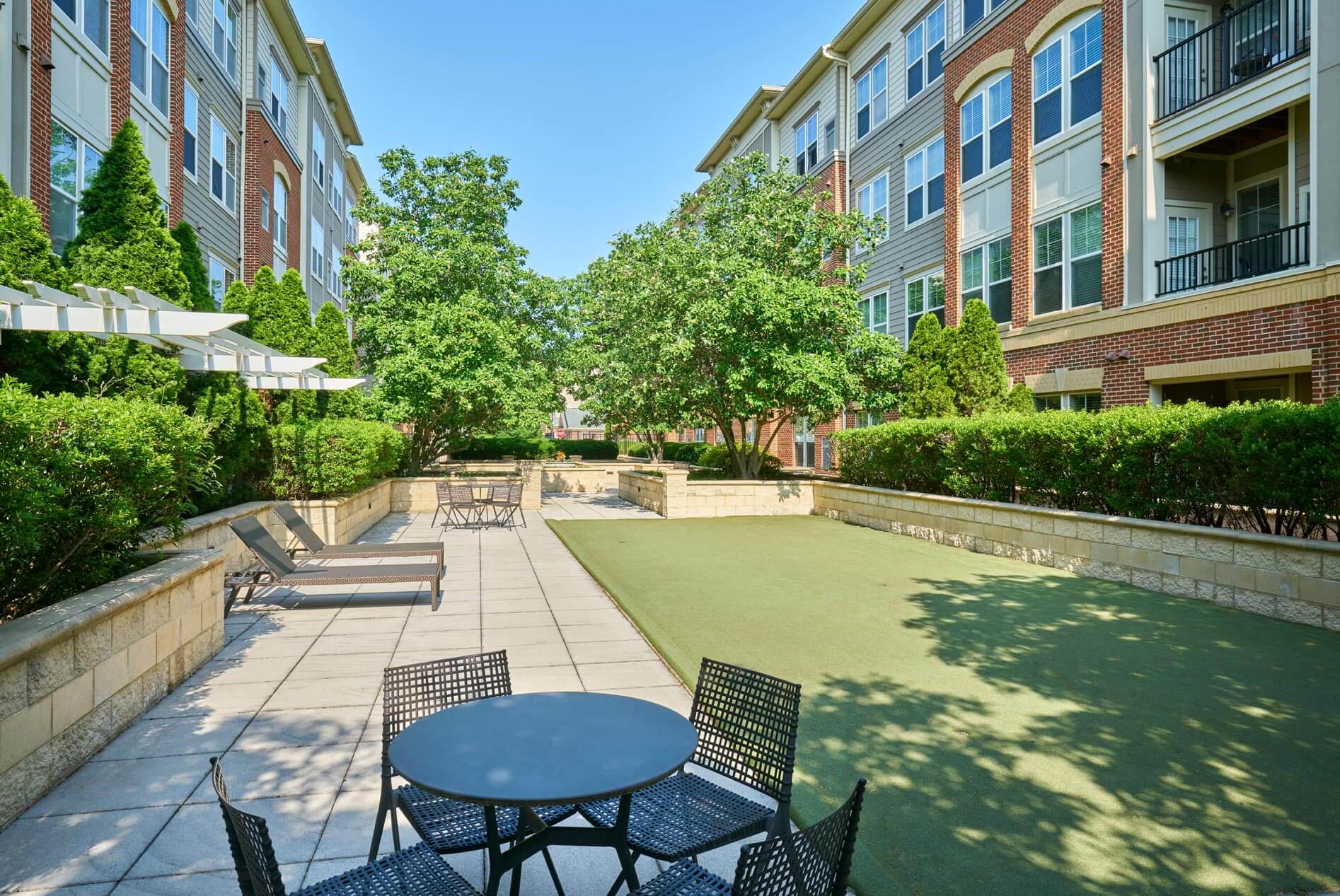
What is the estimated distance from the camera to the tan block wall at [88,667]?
3645 mm

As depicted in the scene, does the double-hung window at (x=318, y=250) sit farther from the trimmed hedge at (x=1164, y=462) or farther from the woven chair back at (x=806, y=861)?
the woven chair back at (x=806, y=861)

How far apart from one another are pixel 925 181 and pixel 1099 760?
1923 centimetres

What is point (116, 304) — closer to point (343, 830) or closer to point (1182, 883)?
point (343, 830)

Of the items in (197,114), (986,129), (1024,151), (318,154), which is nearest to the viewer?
(1024,151)

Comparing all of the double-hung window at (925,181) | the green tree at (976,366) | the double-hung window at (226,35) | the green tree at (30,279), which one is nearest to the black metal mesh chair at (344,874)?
the green tree at (30,279)

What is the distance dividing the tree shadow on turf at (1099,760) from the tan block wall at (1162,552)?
47 cm

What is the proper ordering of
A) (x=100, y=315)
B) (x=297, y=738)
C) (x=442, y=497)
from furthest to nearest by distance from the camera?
(x=442, y=497), (x=100, y=315), (x=297, y=738)

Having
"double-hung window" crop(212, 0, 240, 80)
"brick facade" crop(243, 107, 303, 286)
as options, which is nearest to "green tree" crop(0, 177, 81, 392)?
"brick facade" crop(243, 107, 303, 286)

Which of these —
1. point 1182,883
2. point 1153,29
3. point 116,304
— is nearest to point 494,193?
point 1153,29

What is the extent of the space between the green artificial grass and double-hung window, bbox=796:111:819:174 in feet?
67.3

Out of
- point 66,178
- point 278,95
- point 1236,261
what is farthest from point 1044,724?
point 278,95

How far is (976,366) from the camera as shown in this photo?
15172 millimetres

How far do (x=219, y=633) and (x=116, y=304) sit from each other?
107 inches

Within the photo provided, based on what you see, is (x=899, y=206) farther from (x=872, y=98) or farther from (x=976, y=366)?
(x=976, y=366)
